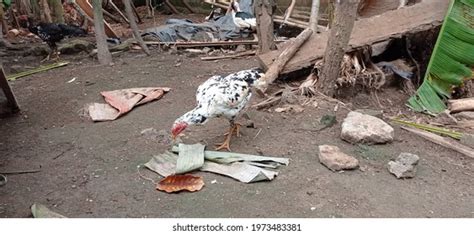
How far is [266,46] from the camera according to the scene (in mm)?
5500

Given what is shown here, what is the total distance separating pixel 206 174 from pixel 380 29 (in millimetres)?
2926

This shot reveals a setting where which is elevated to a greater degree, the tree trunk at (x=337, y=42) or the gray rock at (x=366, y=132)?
the tree trunk at (x=337, y=42)

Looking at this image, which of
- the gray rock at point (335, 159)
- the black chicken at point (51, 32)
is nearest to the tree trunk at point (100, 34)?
the black chicken at point (51, 32)

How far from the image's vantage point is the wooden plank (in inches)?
184

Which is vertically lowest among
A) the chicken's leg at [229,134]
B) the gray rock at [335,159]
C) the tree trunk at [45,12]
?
the tree trunk at [45,12]

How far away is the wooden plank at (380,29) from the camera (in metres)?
4.67

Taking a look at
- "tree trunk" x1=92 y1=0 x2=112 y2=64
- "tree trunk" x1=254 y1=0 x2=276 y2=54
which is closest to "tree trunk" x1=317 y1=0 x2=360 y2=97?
"tree trunk" x1=254 y1=0 x2=276 y2=54

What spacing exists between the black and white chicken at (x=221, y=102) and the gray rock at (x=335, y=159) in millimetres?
751

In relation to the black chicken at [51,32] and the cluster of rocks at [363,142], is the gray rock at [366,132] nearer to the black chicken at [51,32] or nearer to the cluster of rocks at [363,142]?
the cluster of rocks at [363,142]

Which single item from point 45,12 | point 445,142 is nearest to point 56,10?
point 45,12

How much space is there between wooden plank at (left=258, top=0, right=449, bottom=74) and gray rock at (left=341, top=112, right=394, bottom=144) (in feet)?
4.35

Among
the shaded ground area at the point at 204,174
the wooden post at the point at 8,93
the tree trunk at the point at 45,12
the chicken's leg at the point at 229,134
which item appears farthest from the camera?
the tree trunk at the point at 45,12

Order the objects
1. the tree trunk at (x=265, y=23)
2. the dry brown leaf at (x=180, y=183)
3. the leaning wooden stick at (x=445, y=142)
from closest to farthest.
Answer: the dry brown leaf at (x=180, y=183) → the leaning wooden stick at (x=445, y=142) → the tree trunk at (x=265, y=23)

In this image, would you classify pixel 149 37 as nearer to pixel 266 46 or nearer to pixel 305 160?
pixel 266 46
